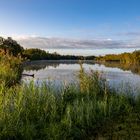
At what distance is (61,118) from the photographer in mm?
10273

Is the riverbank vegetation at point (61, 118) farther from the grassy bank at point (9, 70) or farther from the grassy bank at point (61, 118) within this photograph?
the grassy bank at point (9, 70)

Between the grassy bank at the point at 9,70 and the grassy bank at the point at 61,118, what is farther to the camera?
the grassy bank at the point at 9,70

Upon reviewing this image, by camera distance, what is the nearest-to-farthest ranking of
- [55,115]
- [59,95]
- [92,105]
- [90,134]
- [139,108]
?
[90,134] < [55,115] < [92,105] < [139,108] < [59,95]

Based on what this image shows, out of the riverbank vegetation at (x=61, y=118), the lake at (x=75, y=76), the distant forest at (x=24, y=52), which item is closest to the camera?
the riverbank vegetation at (x=61, y=118)

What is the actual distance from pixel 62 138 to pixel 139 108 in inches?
182

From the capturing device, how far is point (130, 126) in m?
10.1

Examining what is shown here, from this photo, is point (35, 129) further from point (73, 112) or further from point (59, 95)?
point (59, 95)

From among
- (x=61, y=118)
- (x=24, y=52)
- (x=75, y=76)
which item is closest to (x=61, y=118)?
(x=61, y=118)

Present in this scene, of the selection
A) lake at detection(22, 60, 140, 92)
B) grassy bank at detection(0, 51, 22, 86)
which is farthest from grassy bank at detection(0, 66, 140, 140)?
grassy bank at detection(0, 51, 22, 86)

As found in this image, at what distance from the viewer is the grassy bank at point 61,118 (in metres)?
8.88

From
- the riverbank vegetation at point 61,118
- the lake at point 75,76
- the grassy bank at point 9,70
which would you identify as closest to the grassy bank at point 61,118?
the riverbank vegetation at point 61,118

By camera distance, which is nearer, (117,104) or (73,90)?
(117,104)

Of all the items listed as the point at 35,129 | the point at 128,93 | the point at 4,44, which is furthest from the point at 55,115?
the point at 4,44

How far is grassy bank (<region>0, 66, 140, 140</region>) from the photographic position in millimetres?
8883
